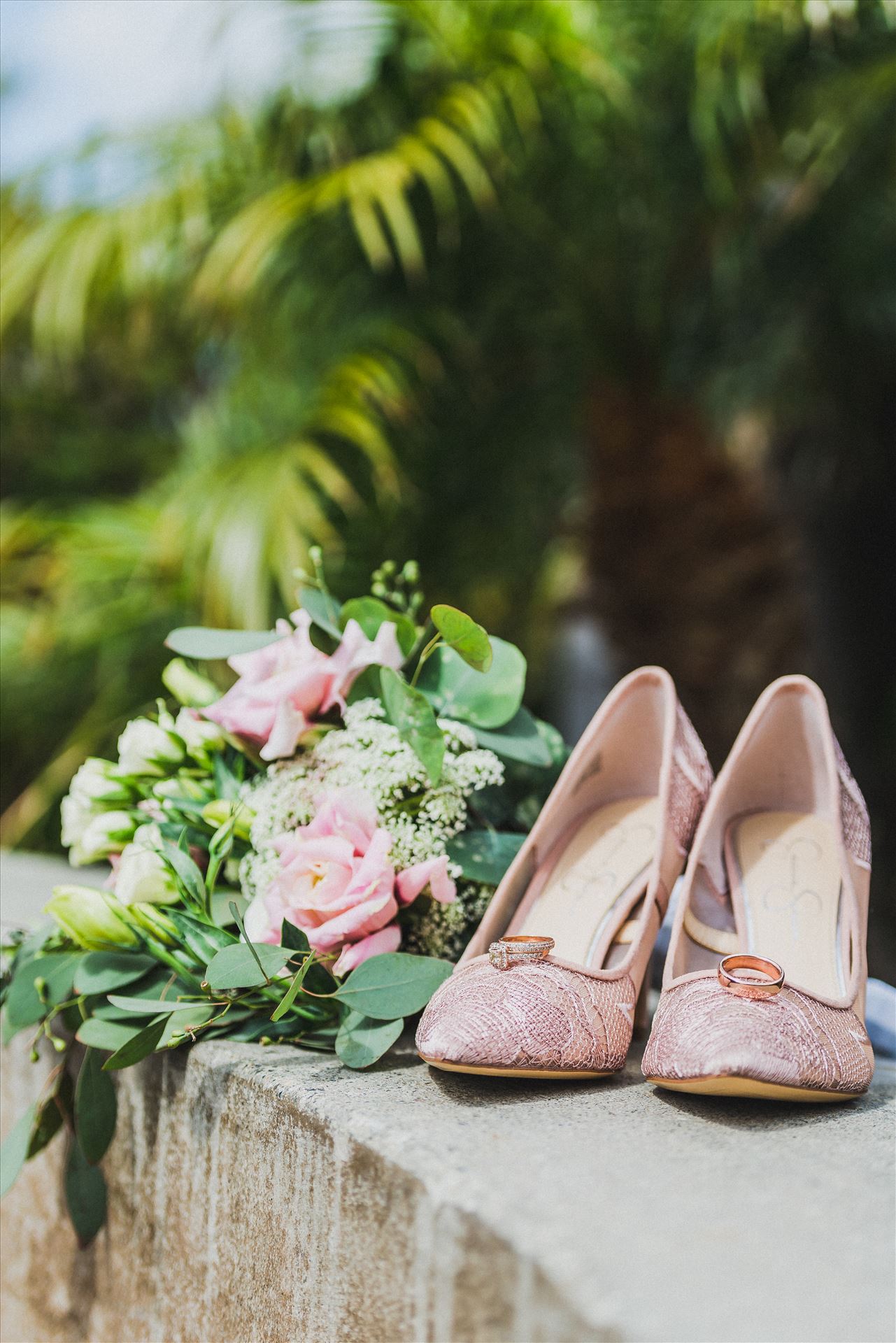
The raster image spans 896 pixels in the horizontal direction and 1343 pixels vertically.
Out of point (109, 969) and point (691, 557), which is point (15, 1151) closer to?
point (109, 969)

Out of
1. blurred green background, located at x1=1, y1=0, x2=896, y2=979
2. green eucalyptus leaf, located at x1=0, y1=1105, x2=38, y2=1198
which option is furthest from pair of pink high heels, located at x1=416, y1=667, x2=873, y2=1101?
blurred green background, located at x1=1, y1=0, x2=896, y2=979

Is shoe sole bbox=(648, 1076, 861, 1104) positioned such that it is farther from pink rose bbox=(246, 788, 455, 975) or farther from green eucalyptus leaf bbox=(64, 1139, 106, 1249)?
green eucalyptus leaf bbox=(64, 1139, 106, 1249)

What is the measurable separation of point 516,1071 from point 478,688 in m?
0.30

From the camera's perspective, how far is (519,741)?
761 mm

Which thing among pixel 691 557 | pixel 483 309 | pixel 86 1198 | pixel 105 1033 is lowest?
pixel 86 1198

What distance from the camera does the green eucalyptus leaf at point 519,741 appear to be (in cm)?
75

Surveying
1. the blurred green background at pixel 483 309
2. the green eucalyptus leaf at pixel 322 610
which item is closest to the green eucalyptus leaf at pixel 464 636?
the green eucalyptus leaf at pixel 322 610

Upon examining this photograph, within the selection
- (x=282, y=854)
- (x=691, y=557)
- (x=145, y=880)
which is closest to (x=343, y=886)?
(x=282, y=854)

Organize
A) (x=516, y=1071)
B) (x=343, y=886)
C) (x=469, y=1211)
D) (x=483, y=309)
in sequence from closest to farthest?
(x=469, y=1211), (x=516, y=1071), (x=343, y=886), (x=483, y=309)

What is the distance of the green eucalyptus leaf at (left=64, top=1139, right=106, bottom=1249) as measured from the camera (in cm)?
71

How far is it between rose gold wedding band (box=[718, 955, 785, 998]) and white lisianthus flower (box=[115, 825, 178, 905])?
38 centimetres

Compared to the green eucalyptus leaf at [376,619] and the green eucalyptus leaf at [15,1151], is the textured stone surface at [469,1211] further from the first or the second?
the green eucalyptus leaf at [376,619]

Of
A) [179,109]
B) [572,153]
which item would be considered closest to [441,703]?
[572,153]
